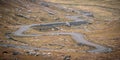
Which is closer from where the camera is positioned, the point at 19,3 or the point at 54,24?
the point at 54,24

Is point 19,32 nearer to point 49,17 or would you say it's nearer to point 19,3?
point 49,17

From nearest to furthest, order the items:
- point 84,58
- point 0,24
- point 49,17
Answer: point 84,58 → point 0,24 → point 49,17

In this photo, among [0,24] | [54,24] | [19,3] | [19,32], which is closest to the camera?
[19,32]

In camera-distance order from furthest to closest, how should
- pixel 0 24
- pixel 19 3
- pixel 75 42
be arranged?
1. pixel 19 3
2. pixel 0 24
3. pixel 75 42

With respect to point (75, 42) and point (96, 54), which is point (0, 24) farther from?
point (96, 54)

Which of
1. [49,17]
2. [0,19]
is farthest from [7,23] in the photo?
[49,17]

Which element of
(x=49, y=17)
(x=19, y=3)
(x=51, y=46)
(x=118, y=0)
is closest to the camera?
(x=51, y=46)

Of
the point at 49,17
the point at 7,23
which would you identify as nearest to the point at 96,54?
the point at 7,23

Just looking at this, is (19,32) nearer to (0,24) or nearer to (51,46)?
(0,24)

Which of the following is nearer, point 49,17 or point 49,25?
point 49,25
